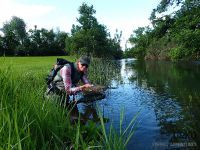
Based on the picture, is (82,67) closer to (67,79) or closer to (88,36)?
(67,79)

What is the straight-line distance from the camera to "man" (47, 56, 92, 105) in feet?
30.8

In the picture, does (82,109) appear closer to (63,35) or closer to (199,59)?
(199,59)

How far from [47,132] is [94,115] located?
20.3 ft

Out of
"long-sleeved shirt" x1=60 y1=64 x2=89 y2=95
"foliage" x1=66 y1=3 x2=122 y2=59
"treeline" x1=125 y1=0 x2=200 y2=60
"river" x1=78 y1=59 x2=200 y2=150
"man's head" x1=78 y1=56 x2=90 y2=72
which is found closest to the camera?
"river" x1=78 y1=59 x2=200 y2=150

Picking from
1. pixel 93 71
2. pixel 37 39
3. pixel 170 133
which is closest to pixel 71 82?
pixel 170 133

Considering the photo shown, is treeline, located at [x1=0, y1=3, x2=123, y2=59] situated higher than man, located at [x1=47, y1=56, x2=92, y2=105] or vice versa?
treeline, located at [x1=0, y1=3, x2=123, y2=59]

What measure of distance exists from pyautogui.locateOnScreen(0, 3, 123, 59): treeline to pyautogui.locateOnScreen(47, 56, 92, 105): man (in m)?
25.1

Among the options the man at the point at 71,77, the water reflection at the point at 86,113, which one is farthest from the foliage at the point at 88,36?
the man at the point at 71,77

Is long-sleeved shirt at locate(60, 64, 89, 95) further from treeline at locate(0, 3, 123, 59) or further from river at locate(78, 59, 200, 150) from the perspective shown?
treeline at locate(0, 3, 123, 59)

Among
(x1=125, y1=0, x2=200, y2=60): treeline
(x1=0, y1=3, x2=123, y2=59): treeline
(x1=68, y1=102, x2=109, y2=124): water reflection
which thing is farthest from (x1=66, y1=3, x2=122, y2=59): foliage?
(x1=68, y1=102, x2=109, y2=124): water reflection

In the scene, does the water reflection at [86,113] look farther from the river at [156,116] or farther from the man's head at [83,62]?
the man's head at [83,62]

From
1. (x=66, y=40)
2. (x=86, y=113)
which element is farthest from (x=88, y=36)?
(x=86, y=113)

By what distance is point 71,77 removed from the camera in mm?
9969

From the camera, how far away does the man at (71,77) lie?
940 centimetres
